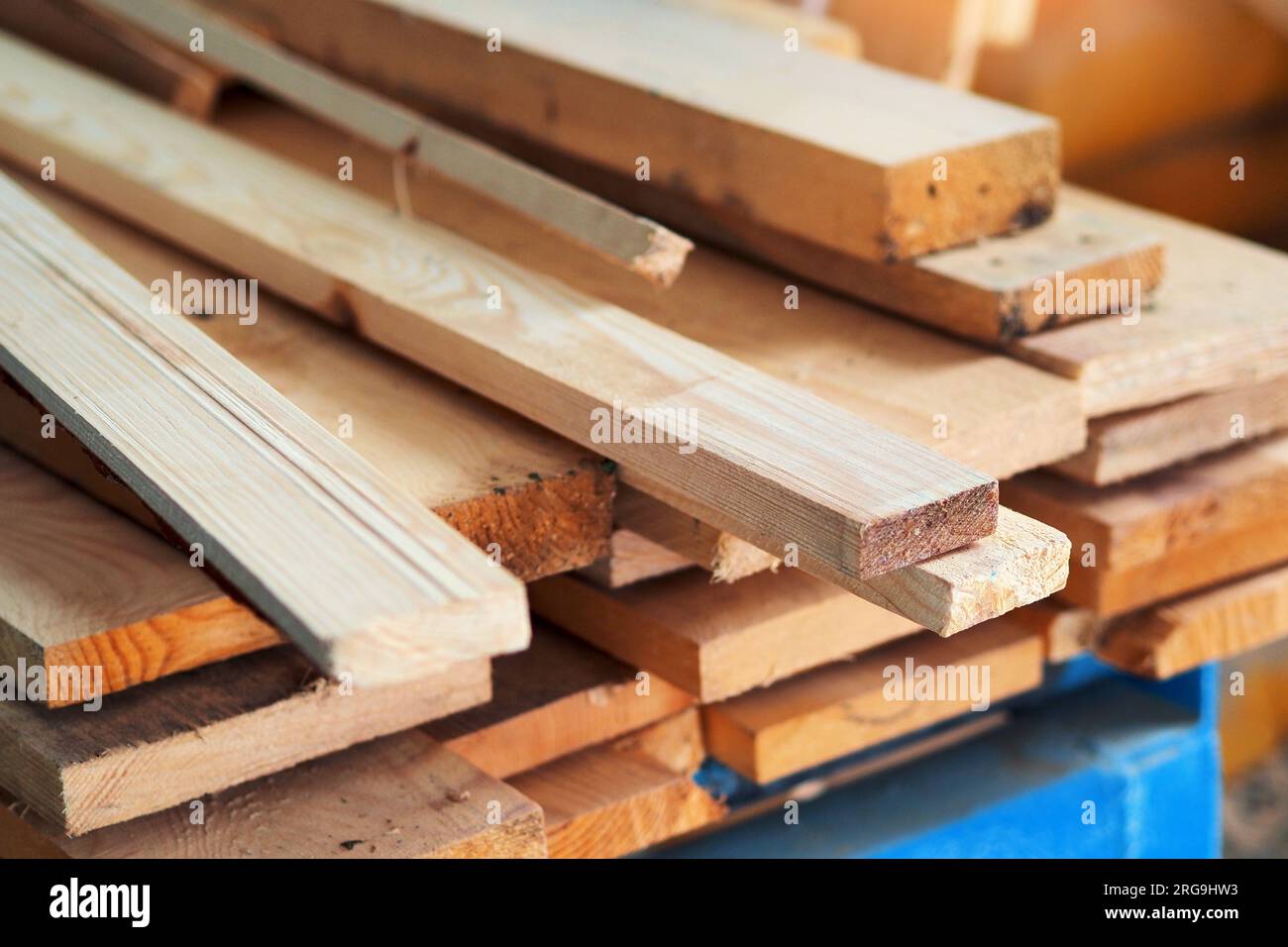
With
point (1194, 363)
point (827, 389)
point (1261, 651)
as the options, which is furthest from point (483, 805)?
point (1261, 651)

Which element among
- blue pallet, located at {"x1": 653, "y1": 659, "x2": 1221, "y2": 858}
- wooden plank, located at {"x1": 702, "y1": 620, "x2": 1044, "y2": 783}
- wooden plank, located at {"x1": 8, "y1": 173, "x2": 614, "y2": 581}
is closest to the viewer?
wooden plank, located at {"x1": 8, "y1": 173, "x2": 614, "y2": 581}

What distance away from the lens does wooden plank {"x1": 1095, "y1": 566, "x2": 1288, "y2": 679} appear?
Answer: 2.26 metres

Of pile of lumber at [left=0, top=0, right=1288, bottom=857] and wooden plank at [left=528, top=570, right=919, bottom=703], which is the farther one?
wooden plank at [left=528, top=570, right=919, bottom=703]

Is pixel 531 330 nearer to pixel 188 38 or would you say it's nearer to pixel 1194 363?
pixel 1194 363

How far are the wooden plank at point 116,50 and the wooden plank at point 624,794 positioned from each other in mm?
1395

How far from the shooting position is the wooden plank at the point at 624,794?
6.51ft

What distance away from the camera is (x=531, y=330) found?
6.40ft

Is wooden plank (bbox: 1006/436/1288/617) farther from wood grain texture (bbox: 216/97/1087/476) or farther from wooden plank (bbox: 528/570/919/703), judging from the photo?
wooden plank (bbox: 528/570/919/703)

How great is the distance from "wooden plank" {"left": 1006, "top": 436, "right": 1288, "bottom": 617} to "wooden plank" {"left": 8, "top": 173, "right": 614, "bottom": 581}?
68cm

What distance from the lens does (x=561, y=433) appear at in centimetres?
185

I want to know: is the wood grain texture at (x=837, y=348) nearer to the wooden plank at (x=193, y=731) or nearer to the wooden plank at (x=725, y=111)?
the wooden plank at (x=725, y=111)

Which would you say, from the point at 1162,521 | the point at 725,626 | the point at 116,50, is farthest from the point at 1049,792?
the point at 116,50

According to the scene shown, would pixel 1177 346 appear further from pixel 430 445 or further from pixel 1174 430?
pixel 430 445

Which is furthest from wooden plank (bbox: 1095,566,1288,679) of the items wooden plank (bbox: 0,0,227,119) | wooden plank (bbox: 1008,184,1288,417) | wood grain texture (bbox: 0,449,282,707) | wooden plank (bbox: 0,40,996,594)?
wooden plank (bbox: 0,0,227,119)
